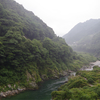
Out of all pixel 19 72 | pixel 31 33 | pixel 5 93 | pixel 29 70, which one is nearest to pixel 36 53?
pixel 29 70

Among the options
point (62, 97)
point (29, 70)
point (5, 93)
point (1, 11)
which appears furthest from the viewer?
point (1, 11)

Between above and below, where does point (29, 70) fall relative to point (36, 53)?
below

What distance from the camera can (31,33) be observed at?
7194 cm

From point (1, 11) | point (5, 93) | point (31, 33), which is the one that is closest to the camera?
point (5, 93)

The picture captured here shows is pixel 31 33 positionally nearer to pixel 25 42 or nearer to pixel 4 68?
pixel 25 42

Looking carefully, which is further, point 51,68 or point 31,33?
point 31,33

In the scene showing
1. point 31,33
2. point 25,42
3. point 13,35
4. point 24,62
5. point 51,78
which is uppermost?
point 31,33

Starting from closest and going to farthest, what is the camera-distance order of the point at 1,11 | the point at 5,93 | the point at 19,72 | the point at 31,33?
the point at 5,93 < the point at 19,72 < the point at 1,11 < the point at 31,33

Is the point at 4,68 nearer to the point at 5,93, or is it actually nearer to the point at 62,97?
the point at 5,93

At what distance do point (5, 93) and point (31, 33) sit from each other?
5167 centimetres

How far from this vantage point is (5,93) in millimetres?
26266

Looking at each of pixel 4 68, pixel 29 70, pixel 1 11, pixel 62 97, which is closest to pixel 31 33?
pixel 1 11

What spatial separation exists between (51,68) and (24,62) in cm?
1886

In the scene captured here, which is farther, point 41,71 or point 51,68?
point 51,68
